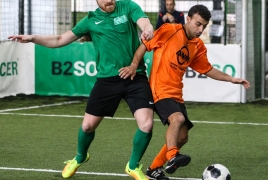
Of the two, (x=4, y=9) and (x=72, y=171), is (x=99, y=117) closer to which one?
(x=72, y=171)

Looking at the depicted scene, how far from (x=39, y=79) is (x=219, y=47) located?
374 centimetres

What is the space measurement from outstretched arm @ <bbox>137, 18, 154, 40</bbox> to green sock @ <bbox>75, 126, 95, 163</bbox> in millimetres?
1275

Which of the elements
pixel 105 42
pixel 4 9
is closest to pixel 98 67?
pixel 105 42

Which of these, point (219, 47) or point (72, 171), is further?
point (219, 47)

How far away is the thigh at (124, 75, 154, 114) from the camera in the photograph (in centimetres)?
739

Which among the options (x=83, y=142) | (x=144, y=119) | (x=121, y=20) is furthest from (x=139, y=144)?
(x=121, y=20)

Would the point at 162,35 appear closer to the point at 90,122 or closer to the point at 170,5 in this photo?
the point at 90,122

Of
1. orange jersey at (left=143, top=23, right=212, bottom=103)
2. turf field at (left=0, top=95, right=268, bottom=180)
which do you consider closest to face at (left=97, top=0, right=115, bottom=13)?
orange jersey at (left=143, top=23, right=212, bottom=103)

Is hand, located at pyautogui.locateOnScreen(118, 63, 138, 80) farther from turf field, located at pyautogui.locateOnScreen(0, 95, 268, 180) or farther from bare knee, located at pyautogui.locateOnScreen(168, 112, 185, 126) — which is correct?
turf field, located at pyautogui.locateOnScreen(0, 95, 268, 180)

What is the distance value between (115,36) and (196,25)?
0.81 m

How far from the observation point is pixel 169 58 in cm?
745

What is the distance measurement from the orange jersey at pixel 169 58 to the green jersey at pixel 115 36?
195 mm

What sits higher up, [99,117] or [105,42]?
[105,42]

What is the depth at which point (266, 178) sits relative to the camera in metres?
7.68
